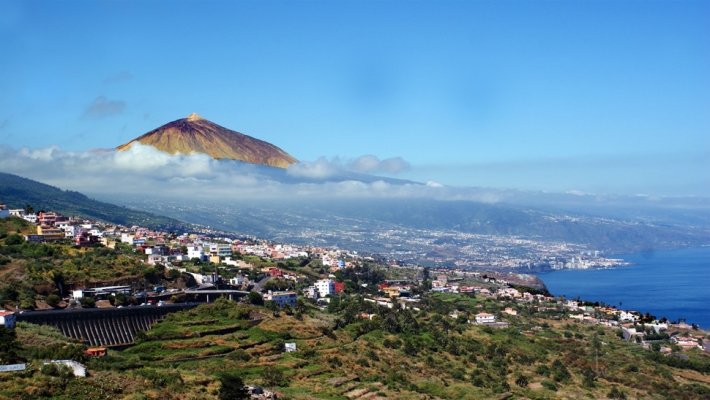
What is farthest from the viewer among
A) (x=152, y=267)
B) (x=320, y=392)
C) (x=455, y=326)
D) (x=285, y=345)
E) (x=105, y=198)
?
(x=105, y=198)

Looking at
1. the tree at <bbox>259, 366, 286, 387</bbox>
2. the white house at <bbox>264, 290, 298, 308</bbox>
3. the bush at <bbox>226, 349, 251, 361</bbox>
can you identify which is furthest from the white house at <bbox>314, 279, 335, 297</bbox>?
the tree at <bbox>259, 366, 286, 387</bbox>

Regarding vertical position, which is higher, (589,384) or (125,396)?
(125,396)

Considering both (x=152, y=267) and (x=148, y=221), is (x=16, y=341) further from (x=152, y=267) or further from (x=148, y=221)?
(x=148, y=221)

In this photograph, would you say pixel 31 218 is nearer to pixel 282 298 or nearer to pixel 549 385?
pixel 282 298

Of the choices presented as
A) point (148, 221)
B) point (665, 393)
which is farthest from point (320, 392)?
point (148, 221)

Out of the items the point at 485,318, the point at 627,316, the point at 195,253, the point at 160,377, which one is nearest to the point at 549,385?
the point at 485,318

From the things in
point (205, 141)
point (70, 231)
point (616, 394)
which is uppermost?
point (205, 141)

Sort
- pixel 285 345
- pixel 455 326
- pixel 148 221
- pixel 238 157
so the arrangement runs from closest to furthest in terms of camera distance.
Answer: pixel 285 345 → pixel 455 326 → pixel 148 221 → pixel 238 157

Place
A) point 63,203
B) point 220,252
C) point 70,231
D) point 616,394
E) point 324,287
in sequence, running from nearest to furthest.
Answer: point 616,394 < point 70,231 < point 324,287 < point 220,252 < point 63,203
